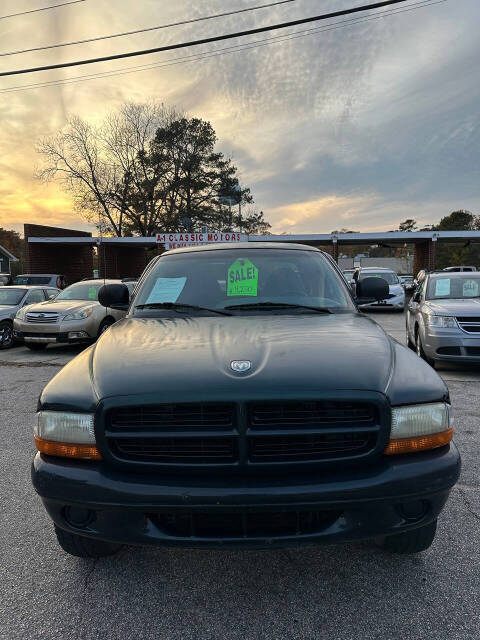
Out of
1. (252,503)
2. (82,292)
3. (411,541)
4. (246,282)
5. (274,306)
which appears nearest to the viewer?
(252,503)

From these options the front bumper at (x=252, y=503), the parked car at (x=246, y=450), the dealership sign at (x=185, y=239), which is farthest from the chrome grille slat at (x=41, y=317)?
the dealership sign at (x=185, y=239)

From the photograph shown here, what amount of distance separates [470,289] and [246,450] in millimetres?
6826

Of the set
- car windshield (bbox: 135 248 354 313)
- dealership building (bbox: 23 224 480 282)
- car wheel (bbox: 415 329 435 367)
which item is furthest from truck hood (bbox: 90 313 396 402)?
dealership building (bbox: 23 224 480 282)

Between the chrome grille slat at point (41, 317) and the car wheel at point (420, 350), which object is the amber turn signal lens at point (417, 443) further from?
the chrome grille slat at point (41, 317)

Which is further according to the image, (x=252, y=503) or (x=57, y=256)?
(x=57, y=256)

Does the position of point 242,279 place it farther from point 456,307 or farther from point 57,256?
point 57,256

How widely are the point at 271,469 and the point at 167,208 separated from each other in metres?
37.0

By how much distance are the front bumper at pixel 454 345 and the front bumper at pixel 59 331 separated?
6.65 meters

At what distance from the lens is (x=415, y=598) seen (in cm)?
200

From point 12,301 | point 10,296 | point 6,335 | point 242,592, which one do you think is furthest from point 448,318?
point 10,296

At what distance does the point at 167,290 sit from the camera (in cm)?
319

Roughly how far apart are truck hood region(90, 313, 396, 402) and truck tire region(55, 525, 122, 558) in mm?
823

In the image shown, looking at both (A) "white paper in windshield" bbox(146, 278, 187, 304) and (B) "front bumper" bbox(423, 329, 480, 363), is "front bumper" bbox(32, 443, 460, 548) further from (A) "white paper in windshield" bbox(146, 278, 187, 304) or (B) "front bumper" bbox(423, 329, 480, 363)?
(B) "front bumper" bbox(423, 329, 480, 363)

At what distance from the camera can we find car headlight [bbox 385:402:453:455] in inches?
72.9
